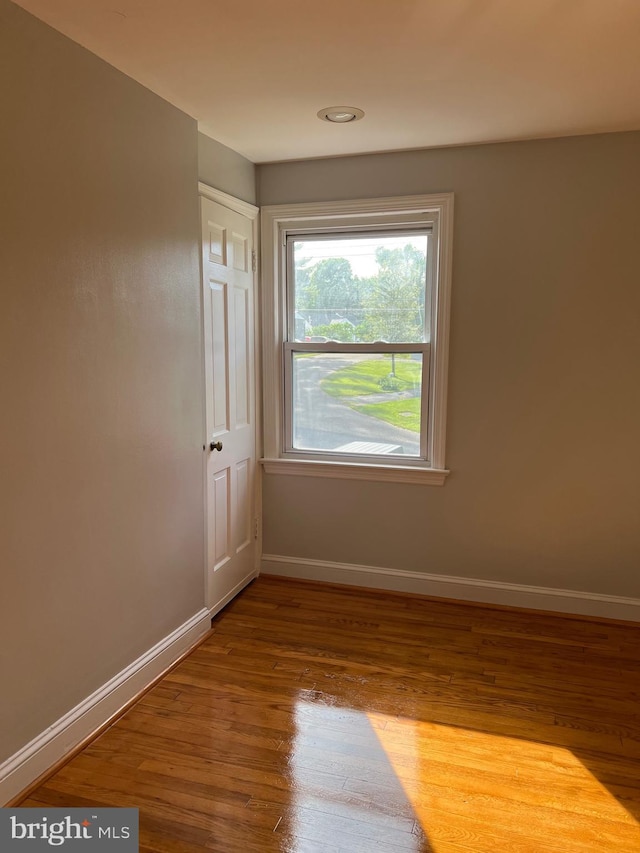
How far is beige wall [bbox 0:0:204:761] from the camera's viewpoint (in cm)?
196

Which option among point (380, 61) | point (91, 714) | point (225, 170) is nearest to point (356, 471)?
point (225, 170)

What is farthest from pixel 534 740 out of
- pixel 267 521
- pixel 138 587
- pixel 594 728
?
pixel 267 521

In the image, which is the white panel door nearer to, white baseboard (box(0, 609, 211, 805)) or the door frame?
the door frame

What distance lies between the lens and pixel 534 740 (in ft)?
7.76

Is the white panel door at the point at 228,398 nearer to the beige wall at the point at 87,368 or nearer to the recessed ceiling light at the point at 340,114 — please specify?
the beige wall at the point at 87,368

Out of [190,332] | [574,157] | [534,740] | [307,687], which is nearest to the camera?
[534,740]

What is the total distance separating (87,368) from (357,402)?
1.81m

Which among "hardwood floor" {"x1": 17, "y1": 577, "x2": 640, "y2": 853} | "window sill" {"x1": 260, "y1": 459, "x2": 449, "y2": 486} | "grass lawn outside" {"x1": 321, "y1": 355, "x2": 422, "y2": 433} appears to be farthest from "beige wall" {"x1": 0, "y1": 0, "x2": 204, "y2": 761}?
"grass lawn outside" {"x1": 321, "y1": 355, "x2": 422, "y2": 433}

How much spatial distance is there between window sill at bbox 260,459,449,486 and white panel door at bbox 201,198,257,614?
19 centimetres

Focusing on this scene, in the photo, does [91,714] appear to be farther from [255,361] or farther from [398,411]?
[398,411]

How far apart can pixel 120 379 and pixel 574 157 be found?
8.09ft

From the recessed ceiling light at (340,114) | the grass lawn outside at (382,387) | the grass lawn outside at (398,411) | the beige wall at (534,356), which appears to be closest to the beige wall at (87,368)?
the recessed ceiling light at (340,114)

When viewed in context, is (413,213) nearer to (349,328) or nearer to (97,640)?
(349,328)

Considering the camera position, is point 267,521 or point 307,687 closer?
point 307,687
